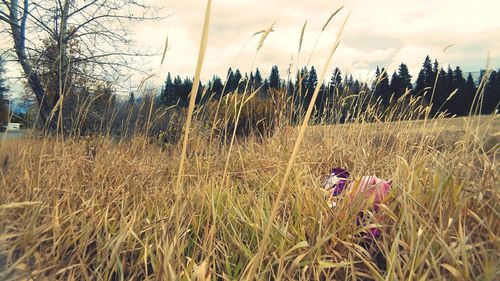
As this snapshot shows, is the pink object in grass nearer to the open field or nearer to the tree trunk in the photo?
the open field

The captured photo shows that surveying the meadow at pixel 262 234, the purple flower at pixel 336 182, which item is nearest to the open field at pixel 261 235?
the meadow at pixel 262 234

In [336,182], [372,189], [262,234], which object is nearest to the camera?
[262,234]

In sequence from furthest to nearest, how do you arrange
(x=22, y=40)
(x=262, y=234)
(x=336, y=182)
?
1. (x=22, y=40)
2. (x=336, y=182)
3. (x=262, y=234)

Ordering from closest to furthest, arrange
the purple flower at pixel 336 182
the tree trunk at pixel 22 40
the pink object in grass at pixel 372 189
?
the pink object in grass at pixel 372 189
the purple flower at pixel 336 182
the tree trunk at pixel 22 40

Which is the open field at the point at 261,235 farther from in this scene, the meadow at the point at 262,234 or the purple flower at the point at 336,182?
the purple flower at the point at 336,182

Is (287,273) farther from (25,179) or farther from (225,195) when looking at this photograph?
(25,179)

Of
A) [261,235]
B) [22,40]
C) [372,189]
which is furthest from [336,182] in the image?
[22,40]

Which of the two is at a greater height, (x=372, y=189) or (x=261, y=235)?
(x=372, y=189)

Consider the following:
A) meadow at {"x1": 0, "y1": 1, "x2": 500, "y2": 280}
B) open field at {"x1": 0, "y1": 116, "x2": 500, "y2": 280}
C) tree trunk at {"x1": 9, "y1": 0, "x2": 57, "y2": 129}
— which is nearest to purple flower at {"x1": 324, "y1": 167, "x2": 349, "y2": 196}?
open field at {"x1": 0, "y1": 116, "x2": 500, "y2": 280}

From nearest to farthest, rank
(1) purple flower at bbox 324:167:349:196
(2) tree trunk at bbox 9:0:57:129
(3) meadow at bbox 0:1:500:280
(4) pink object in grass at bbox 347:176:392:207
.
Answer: (3) meadow at bbox 0:1:500:280
(4) pink object in grass at bbox 347:176:392:207
(1) purple flower at bbox 324:167:349:196
(2) tree trunk at bbox 9:0:57:129

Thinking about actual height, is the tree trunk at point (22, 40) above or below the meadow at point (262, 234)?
above

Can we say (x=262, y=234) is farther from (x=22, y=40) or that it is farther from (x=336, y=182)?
(x=22, y=40)

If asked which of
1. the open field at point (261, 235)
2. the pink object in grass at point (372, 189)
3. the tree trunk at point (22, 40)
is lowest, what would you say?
the open field at point (261, 235)

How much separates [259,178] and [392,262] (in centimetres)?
147
